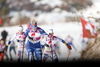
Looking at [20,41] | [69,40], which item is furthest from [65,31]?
[20,41]

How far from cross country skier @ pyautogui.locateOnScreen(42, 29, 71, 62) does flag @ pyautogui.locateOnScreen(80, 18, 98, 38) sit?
690 millimetres

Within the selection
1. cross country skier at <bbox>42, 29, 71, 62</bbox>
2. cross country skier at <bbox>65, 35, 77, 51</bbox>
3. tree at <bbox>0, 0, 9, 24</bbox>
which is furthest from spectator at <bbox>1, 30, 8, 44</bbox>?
cross country skier at <bbox>65, 35, 77, 51</bbox>

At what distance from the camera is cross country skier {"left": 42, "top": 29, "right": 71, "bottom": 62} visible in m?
5.57

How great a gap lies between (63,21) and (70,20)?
18 cm

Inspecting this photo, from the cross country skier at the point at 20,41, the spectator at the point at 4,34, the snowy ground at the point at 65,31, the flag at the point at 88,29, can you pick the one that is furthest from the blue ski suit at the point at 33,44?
the flag at the point at 88,29

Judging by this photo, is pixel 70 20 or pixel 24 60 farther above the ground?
pixel 70 20

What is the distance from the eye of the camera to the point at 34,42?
5.39 metres

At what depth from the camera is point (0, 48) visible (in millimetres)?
5832

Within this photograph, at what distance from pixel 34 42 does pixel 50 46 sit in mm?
429

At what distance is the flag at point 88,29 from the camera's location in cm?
598

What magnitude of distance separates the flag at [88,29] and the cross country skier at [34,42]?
1220mm

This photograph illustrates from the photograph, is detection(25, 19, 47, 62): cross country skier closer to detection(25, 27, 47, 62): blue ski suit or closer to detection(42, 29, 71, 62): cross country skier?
detection(25, 27, 47, 62): blue ski suit
